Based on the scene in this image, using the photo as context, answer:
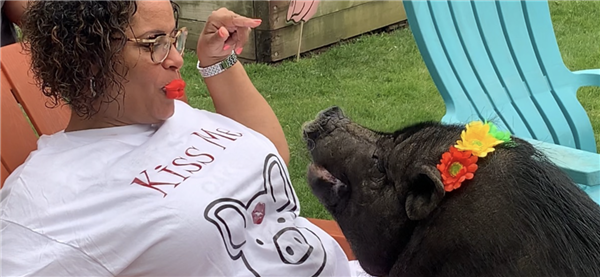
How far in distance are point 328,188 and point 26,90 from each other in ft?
3.83

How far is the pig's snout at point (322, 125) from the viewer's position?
1.44 m

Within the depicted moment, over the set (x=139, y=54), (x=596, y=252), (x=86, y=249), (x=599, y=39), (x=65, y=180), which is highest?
(x=139, y=54)

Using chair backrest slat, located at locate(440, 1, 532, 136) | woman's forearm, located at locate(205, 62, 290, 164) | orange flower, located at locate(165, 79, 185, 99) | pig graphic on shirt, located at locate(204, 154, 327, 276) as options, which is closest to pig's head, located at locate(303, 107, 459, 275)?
pig graphic on shirt, located at locate(204, 154, 327, 276)

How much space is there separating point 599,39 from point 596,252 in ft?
16.1

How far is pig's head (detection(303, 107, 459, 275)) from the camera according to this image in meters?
1.21

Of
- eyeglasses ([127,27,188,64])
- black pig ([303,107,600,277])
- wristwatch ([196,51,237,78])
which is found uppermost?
eyeglasses ([127,27,188,64])

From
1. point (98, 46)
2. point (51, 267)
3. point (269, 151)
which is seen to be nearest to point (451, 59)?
point (269, 151)

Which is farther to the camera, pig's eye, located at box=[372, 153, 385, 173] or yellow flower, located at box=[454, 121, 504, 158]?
pig's eye, located at box=[372, 153, 385, 173]

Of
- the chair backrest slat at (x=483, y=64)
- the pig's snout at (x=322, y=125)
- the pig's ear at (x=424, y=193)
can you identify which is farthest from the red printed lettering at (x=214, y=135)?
the chair backrest slat at (x=483, y=64)

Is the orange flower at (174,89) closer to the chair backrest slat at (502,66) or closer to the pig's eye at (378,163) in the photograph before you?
the pig's eye at (378,163)

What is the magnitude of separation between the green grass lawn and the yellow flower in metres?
2.23

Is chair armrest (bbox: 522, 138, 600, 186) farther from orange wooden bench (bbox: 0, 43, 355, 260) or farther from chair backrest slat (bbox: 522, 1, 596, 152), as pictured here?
chair backrest slat (bbox: 522, 1, 596, 152)

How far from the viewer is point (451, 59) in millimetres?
2852

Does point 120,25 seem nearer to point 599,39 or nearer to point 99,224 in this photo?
point 99,224
